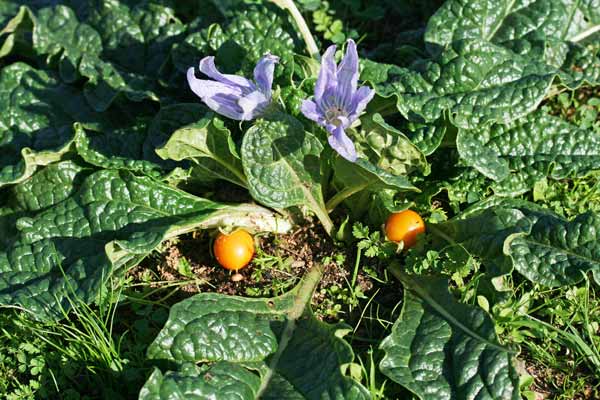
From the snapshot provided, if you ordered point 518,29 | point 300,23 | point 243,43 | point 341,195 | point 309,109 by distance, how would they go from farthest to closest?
1. point 518,29
2. point 243,43
3. point 300,23
4. point 341,195
5. point 309,109

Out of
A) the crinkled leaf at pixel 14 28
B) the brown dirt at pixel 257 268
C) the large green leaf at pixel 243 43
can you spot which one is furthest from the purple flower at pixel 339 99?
the crinkled leaf at pixel 14 28

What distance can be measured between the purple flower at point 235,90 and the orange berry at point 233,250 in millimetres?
622

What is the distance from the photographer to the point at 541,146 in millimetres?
3902

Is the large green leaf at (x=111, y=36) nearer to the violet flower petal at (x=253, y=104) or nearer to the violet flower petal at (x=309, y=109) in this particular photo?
the violet flower petal at (x=253, y=104)

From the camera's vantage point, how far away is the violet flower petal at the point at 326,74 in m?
3.12

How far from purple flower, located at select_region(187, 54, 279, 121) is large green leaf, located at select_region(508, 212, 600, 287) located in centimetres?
124

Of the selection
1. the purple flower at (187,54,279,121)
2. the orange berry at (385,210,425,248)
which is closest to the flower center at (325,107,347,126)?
the purple flower at (187,54,279,121)

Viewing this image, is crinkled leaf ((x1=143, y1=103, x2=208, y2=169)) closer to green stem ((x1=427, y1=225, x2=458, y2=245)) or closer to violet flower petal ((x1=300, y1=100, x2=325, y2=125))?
violet flower petal ((x1=300, y1=100, x2=325, y2=125))

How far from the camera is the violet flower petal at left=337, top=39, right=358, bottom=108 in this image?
3.12 meters

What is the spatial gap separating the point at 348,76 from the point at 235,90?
0.51 m

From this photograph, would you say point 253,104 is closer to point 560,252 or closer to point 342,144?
point 342,144

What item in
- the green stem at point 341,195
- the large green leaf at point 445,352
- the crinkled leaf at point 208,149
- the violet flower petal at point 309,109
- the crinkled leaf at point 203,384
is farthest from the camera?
the green stem at point 341,195

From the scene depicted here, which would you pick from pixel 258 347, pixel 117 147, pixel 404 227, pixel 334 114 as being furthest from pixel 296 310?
pixel 117 147

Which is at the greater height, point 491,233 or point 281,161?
point 281,161
